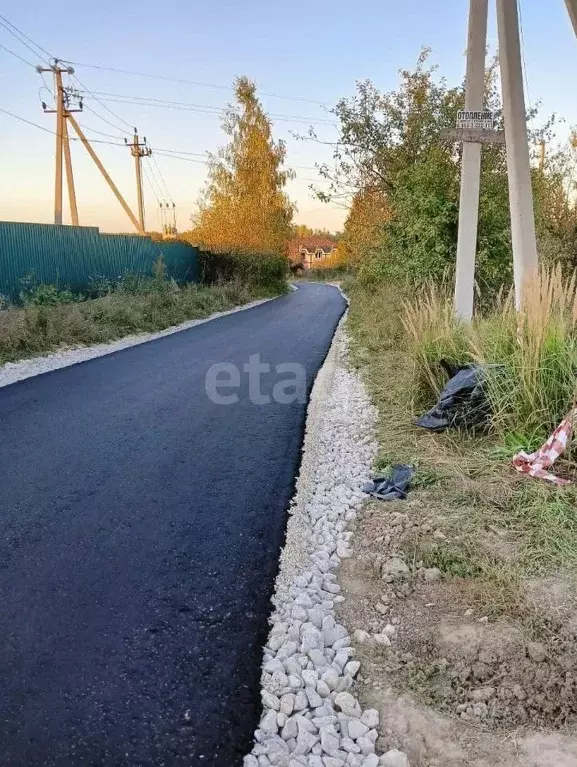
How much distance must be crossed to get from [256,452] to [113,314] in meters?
7.57

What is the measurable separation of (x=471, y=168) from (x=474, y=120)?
549 millimetres

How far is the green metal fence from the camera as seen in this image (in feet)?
38.3

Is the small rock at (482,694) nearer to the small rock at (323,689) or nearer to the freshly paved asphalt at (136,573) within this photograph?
the small rock at (323,689)

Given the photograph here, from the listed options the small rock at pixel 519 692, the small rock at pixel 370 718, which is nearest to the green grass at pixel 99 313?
the small rock at pixel 370 718

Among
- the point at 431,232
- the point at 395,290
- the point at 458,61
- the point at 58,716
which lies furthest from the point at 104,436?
the point at 458,61

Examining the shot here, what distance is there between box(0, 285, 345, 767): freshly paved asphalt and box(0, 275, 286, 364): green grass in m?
3.02

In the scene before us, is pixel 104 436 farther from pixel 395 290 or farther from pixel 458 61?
pixel 458 61

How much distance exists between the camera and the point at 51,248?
12.9 metres

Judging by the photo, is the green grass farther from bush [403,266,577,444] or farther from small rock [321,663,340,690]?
small rock [321,663,340,690]

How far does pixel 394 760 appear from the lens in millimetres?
1639

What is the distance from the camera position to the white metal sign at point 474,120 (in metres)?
6.36

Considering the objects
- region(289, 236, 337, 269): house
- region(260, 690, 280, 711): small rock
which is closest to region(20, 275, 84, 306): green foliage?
region(260, 690, 280, 711): small rock

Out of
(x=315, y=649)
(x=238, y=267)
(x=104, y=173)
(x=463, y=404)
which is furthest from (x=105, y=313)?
(x=104, y=173)

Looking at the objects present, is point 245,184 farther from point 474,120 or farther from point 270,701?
point 270,701
